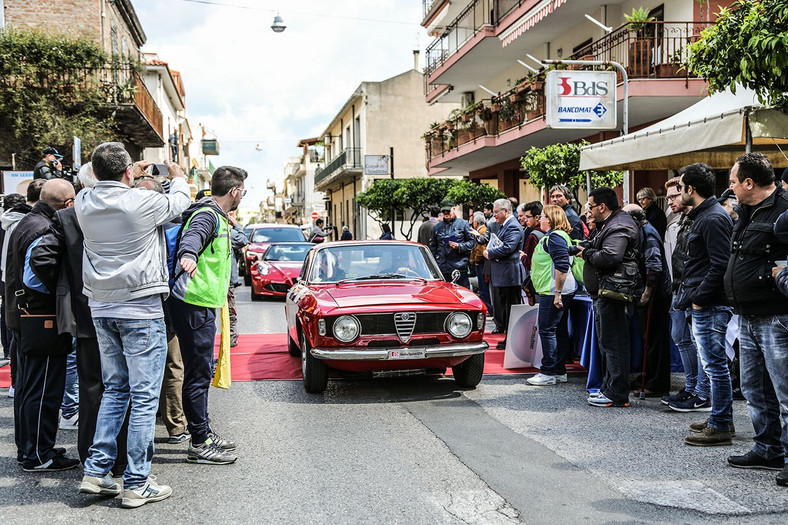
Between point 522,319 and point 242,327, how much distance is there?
6015 millimetres

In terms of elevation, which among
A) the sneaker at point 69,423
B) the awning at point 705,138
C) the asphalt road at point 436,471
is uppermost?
the awning at point 705,138

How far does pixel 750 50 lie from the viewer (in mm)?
7191

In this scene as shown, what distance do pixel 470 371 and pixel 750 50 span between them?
398cm

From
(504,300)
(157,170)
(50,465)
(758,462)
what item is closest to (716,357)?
(758,462)

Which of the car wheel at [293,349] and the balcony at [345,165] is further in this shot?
the balcony at [345,165]

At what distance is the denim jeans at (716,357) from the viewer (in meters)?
5.79

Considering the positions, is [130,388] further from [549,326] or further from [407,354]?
[549,326]

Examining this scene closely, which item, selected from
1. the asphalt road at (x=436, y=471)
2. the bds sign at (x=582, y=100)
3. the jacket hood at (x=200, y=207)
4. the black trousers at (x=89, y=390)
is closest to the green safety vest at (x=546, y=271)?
the asphalt road at (x=436, y=471)

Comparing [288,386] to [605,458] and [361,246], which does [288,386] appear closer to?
[361,246]

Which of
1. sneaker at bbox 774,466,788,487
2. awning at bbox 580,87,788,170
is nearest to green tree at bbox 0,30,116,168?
awning at bbox 580,87,788,170

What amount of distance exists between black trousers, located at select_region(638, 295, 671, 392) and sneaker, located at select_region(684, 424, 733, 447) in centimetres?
171

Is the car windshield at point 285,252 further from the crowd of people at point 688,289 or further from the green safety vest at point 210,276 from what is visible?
the green safety vest at point 210,276

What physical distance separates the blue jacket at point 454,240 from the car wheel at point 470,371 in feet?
14.4

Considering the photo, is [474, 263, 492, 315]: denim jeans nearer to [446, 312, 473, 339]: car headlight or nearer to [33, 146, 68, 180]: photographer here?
[446, 312, 473, 339]: car headlight
